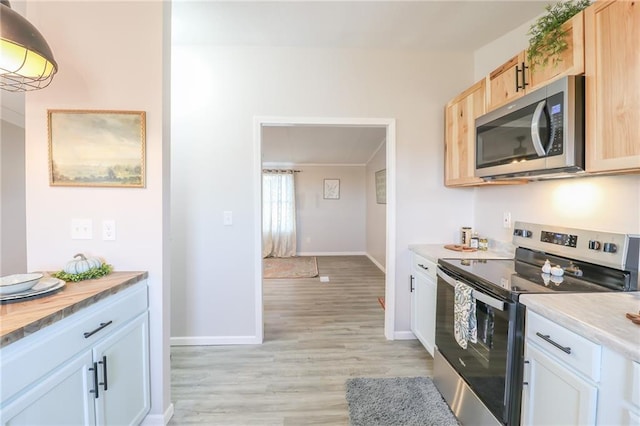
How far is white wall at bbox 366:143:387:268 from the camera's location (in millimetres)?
5469

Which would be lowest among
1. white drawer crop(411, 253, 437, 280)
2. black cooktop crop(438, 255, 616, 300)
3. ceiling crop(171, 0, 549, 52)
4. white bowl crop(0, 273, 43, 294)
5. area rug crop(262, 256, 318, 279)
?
area rug crop(262, 256, 318, 279)

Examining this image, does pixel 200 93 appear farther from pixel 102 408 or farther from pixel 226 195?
pixel 102 408

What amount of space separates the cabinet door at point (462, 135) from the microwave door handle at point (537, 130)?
64cm

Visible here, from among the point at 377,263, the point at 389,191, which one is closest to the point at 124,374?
the point at 389,191

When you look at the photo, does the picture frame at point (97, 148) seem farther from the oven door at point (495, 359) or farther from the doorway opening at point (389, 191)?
the oven door at point (495, 359)

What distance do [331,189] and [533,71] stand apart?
17.6 ft

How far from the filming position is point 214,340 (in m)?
2.58

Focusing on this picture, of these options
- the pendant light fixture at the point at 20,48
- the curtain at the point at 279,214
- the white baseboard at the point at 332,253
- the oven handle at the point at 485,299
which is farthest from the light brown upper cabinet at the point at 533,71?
the white baseboard at the point at 332,253

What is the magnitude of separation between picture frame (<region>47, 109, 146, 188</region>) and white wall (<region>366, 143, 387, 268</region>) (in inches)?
168

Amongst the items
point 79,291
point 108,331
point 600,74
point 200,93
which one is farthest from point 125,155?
point 600,74

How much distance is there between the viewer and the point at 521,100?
5.26 ft

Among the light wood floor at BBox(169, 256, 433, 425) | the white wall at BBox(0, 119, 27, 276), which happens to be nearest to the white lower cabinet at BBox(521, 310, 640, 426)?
the light wood floor at BBox(169, 256, 433, 425)

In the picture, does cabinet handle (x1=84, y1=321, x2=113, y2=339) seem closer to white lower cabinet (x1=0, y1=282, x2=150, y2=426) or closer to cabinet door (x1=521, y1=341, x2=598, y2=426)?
white lower cabinet (x1=0, y1=282, x2=150, y2=426)

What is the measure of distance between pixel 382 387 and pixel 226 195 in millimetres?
1998
